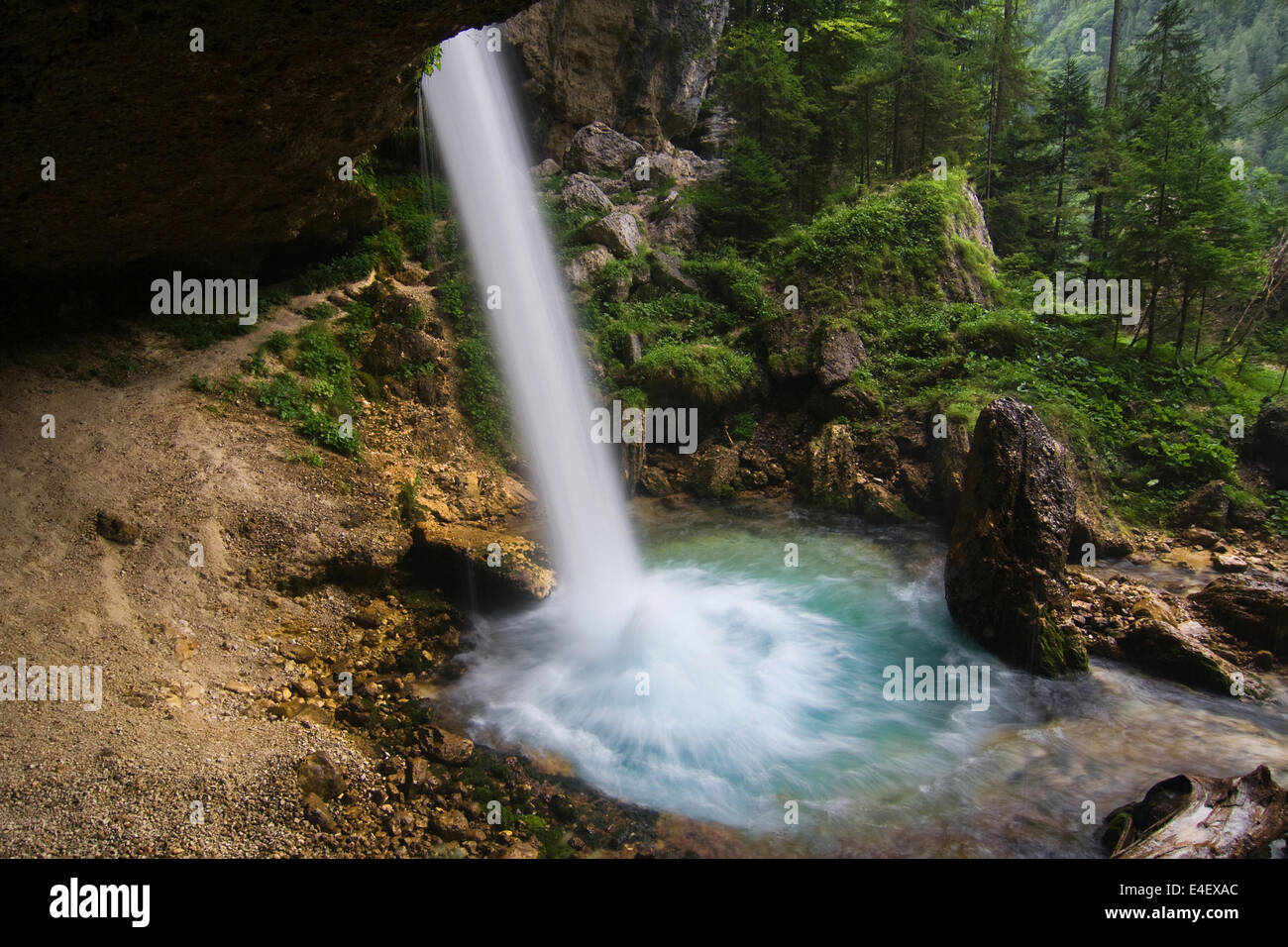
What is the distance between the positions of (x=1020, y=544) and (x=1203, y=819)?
377 centimetres

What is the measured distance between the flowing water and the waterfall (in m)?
0.07

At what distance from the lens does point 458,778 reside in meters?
6.57

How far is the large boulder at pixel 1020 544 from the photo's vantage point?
8641mm

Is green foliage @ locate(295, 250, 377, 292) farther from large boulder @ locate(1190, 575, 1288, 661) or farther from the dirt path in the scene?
large boulder @ locate(1190, 575, 1288, 661)

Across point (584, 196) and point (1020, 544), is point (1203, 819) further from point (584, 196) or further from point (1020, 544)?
point (584, 196)

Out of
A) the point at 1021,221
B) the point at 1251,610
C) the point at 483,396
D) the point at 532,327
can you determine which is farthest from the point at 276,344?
the point at 1021,221

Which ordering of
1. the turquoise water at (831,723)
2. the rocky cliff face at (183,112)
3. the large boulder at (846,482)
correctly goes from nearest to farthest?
the rocky cliff face at (183,112)
the turquoise water at (831,723)
the large boulder at (846,482)

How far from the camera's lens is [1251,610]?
891cm

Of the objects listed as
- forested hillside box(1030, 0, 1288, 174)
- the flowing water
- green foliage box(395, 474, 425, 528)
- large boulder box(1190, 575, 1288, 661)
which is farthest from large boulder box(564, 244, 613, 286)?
forested hillside box(1030, 0, 1288, 174)

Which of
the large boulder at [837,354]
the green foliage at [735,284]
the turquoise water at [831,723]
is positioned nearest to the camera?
the turquoise water at [831,723]

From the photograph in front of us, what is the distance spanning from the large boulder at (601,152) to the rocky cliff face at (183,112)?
35.3 feet

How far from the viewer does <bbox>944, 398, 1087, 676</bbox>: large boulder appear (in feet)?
28.3

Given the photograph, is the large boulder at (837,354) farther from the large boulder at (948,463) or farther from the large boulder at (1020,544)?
the large boulder at (1020,544)

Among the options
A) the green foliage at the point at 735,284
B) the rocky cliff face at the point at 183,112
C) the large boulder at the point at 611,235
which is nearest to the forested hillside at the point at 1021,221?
the green foliage at the point at 735,284
